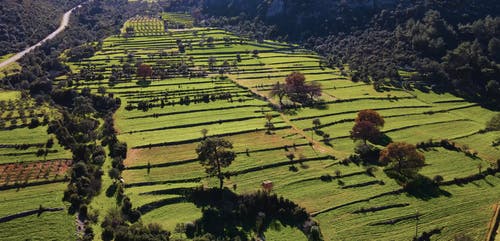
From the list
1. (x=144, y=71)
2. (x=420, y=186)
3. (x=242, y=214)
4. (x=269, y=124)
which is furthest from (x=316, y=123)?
(x=144, y=71)

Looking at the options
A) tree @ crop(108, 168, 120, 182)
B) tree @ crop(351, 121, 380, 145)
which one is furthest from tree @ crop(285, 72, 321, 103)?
tree @ crop(108, 168, 120, 182)

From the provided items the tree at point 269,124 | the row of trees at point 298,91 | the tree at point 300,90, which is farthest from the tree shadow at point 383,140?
the tree at point 300,90

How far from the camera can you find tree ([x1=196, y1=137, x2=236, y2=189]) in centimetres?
7700

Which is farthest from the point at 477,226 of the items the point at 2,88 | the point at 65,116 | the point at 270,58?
the point at 2,88

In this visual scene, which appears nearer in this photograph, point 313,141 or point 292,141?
point 292,141

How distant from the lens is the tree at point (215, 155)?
77.0 meters

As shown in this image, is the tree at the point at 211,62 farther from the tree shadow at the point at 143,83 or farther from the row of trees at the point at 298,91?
the row of trees at the point at 298,91

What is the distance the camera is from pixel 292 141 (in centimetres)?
9900

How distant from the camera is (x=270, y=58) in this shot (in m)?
179

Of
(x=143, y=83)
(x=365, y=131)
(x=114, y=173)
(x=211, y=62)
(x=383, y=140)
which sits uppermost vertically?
(x=211, y=62)

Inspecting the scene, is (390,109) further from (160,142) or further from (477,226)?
(160,142)

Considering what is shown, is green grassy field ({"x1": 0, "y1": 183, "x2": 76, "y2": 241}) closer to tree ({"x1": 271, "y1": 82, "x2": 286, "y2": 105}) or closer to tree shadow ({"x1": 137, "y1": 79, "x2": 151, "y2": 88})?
tree shadow ({"x1": 137, "y1": 79, "x2": 151, "y2": 88})

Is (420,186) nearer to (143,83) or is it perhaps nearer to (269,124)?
(269,124)

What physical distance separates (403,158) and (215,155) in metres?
38.1
